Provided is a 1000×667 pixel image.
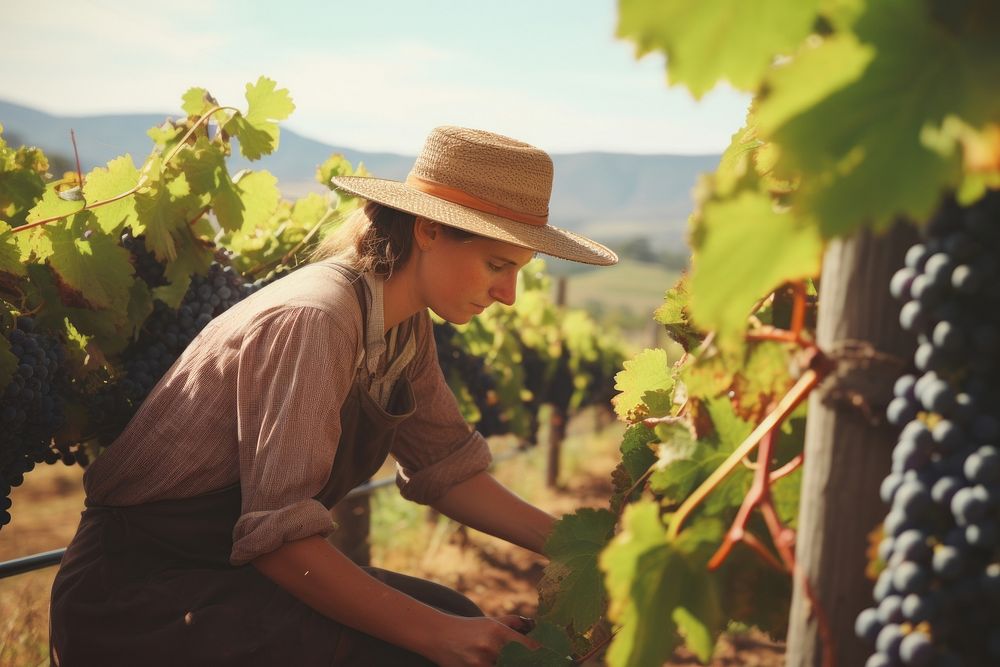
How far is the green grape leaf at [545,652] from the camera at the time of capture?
5.24ft

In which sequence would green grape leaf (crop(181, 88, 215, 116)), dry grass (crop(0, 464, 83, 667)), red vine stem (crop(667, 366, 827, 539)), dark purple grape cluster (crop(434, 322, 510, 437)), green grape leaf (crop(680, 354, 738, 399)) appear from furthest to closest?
dark purple grape cluster (crop(434, 322, 510, 437))
dry grass (crop(0, 464, 83, 667))
green grape leaf (crop(181, 88, 215, 116))
green grape leaf (crop(680, 354, 738, 399))
red vine stem (crop(667, 366, 827, 539))

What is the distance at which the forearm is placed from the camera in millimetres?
1840

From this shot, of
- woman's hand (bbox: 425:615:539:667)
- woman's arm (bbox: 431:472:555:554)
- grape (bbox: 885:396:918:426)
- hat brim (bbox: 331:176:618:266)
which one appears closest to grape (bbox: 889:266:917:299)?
grape (bbox: 885:396:918:426)

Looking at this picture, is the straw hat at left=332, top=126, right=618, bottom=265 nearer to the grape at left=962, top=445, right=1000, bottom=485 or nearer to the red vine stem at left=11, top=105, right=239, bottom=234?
the red vine stem at left=11, top=105, right=239, bottom=234

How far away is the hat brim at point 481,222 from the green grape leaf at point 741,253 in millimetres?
1244

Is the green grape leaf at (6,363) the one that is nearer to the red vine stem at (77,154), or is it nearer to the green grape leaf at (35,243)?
the green grape leaf at (35,243)

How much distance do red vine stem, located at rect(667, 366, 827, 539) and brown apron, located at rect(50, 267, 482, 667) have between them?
45.9 inches

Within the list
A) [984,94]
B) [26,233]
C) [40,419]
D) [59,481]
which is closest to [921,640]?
[984,94]

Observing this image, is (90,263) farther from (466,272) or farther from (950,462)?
(950,462)

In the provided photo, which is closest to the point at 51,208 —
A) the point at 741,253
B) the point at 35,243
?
the point at 35,243

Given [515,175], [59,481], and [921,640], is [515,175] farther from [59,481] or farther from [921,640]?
[59,481]

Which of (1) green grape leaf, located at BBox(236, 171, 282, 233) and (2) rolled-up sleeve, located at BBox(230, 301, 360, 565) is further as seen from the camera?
(1) green grape leaf, located at BBox(236, 171, 282, 233)

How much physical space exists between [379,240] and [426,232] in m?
0.12

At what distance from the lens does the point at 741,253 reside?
842 mm
